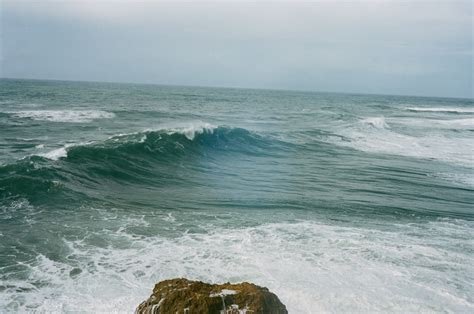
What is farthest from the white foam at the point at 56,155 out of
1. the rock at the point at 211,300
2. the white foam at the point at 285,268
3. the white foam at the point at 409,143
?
the white foam at the point at 409,143

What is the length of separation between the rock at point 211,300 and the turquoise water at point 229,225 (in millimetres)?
2603

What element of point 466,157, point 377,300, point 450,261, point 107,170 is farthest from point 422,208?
point 466,157

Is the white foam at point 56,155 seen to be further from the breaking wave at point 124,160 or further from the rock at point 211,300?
the rock at point 211,300

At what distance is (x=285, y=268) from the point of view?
8.04 m

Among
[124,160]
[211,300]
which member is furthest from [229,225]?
[124,160]

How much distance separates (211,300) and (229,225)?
21.6 ft

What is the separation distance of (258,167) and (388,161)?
6673 mm

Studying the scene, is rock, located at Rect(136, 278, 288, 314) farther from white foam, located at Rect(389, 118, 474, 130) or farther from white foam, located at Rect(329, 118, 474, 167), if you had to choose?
white foam, located at Rect(389, 118, 474, 130)

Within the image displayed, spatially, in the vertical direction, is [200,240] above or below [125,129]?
below

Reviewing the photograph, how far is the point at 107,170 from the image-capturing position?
16141 mm

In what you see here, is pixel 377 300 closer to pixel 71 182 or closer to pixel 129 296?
pixel 129 296

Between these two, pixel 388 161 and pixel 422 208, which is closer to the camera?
pixel 422 208

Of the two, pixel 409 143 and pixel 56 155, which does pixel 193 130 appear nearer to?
pixel 56 155

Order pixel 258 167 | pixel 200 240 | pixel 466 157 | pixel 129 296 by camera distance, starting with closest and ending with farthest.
→ pixel 129 296, pixel 200 240, pixel 258 167, pixel 466 157
